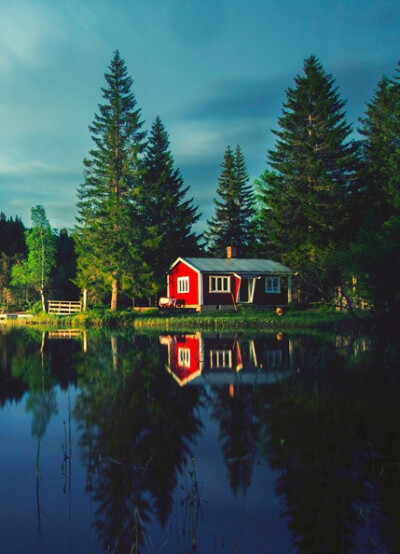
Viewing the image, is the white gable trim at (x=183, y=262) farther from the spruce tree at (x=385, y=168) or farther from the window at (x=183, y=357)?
the window at (x=183, y=357)

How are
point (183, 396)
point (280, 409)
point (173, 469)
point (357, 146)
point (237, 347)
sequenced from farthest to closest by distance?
point (357, 146) < point (237, 347) < point (183, 396) < point (280, 409) < point (173, 469)

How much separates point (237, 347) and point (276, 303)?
2115 centimetres

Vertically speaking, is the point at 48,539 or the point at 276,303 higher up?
the point at 276,303

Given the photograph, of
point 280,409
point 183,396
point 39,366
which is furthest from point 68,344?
point 280,409

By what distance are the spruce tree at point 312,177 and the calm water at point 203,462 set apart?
85.1 feet

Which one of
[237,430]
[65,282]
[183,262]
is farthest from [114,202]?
[237,430]

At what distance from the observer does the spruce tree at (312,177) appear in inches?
1471

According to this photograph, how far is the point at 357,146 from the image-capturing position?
1537 inches

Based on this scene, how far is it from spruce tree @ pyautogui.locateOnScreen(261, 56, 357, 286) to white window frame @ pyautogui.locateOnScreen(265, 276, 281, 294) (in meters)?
1.93

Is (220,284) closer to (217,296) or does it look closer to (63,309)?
(217,296)

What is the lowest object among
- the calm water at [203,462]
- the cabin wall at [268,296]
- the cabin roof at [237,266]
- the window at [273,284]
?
the calm water at [203,462]

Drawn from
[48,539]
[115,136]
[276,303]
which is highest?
[115,136]

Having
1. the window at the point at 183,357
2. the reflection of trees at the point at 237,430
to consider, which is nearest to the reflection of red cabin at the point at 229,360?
the window at the point at 183,357

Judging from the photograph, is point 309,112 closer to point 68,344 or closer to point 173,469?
point 68,344
